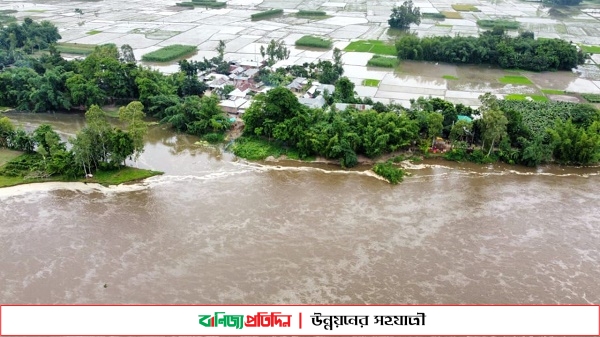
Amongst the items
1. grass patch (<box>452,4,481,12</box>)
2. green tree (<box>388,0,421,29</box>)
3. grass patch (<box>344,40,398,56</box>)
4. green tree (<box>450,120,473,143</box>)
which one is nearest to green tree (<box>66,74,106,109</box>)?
green tree (<box>450,120,473,143</box>)

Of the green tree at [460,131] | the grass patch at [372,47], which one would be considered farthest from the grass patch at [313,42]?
the green tree at [460,131]

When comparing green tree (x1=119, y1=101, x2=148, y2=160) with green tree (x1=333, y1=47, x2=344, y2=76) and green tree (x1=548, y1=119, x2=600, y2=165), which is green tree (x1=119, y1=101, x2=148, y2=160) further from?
green tree (x1=548, y1=119, x2=600, y2=165)

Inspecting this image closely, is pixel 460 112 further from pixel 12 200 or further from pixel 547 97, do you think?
pixel 12 200

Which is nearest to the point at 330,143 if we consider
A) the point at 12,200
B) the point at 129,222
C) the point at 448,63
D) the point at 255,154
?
the point at 255,154

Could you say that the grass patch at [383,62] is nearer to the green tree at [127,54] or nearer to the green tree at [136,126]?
the green tree at [127,54]

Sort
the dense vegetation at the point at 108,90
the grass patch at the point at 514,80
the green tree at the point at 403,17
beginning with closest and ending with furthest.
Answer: the dense vegetation at the point at 108,90 → the grass patch at the point at 514,80 → the green tree at the point at 403,17
